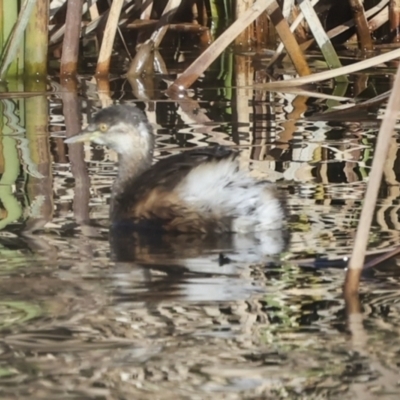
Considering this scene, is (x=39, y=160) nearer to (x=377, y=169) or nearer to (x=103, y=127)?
(x=103, y=127)

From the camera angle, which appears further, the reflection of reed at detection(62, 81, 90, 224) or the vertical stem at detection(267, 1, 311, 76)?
the vertical stem at detection(267, 1, 311, 76)

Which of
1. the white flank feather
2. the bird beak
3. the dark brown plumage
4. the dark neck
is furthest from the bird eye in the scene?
the white flank feather

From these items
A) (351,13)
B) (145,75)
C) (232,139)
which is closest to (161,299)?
(232,139)

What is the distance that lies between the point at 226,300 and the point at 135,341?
0.48 metres

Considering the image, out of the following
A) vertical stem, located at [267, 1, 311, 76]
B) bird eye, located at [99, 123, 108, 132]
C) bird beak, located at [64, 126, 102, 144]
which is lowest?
bird beak, located at [64, 126, 102, 144]

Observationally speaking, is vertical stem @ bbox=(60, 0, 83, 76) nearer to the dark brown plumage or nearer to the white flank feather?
the dark brown plumage

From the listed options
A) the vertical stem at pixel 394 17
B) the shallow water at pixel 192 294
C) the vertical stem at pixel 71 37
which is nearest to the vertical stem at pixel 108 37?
the vertical stem at pixel 71 37

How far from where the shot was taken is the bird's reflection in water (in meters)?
4.07

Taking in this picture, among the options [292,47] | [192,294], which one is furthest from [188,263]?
[292,47]

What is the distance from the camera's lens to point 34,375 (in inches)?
130

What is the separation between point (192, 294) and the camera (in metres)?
4.04

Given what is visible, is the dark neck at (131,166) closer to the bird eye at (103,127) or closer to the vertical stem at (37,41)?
the bird eye at (103,127)

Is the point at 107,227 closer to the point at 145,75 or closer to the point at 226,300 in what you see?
the point at 226,300

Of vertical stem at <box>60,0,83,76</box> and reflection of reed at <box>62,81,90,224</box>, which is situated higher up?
vertical stem at <box>60,0,83,76</box>
